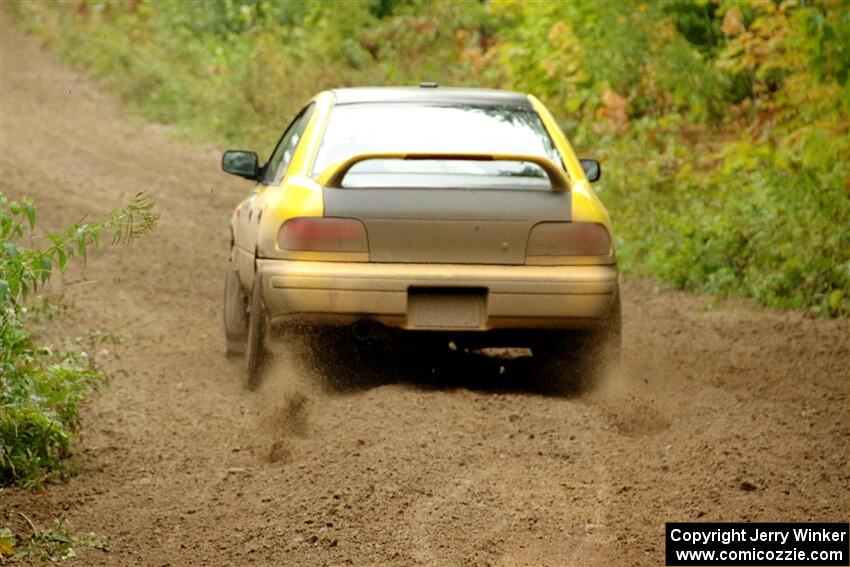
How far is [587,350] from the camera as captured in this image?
8.25m

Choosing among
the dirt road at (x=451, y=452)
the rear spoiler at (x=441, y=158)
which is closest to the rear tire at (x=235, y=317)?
the dirt road at (x=451, y=452)

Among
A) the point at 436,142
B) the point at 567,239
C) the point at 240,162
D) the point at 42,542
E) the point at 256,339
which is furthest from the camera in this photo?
the point at 240,162

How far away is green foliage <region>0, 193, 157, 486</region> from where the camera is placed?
5992 millimetres

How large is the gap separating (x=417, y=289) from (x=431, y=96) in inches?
57.2

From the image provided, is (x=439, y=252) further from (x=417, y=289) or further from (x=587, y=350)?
(x=587, y=350)

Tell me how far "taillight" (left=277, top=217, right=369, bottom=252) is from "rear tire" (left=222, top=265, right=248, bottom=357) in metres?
1.49

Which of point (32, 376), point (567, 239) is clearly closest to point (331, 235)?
point (567, 239)

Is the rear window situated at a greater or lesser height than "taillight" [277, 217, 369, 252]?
greater

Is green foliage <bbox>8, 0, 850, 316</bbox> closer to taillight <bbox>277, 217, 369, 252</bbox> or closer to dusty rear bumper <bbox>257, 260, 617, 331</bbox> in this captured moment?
dusty rear bumper <bbox>257, 260, 617, 331</bbox>

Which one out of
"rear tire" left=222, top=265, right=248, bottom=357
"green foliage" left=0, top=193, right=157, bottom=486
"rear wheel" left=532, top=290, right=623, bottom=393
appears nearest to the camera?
"green foliage" left=0, top=193, right=157, bottom=486

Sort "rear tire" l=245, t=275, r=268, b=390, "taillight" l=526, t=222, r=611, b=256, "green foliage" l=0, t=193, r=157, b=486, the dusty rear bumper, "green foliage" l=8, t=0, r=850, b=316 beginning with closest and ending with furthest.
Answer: "green foliage" l=0, t=193, r=157, b=486 → the dusty rear bumper → "taillight" l=526, t=222, r=611, b=256 → "rear tire" l=245, t=275, r=268, b=390 → "green foliage" l=8, t=0, r=850, b=316

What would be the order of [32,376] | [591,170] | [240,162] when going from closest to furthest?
[32,376] < [591,170] < [240,162]

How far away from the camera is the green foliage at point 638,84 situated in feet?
37.7

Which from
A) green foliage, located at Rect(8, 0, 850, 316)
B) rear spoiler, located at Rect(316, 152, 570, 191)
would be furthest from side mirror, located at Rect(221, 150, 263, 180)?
green foliage, located at Rect(8, 0, 850, 316)
